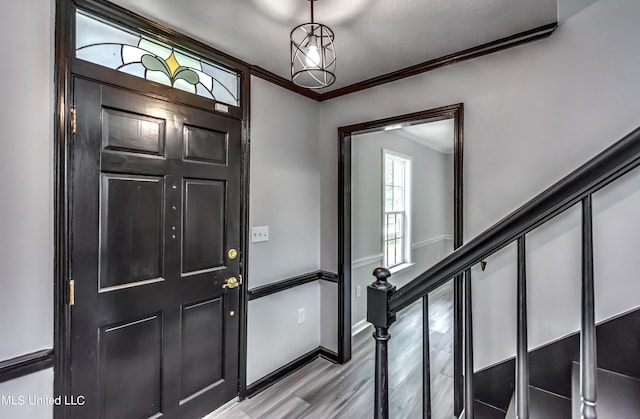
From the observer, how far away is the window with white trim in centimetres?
393

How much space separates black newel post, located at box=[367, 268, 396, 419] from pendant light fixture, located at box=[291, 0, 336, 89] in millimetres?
1004

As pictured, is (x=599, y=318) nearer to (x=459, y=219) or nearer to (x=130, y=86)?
(x=459, y=219)

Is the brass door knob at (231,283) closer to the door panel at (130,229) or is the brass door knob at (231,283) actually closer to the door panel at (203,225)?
the door panel at (203,225)

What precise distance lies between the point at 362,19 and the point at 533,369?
2.06m

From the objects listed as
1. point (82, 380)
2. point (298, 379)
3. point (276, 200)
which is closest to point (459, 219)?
point (276, 200)

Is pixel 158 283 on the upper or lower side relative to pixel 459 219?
lower

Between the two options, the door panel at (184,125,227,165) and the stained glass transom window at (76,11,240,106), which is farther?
the door panel at (184,125,227,165)

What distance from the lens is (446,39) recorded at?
70.9 inches

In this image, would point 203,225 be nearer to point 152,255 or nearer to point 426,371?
point 152,255

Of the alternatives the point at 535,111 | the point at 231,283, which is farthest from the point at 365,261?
the point at 535,111

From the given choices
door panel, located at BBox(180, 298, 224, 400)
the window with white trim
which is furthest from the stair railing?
the window with white trim

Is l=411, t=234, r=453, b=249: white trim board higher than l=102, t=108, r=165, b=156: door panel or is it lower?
lower

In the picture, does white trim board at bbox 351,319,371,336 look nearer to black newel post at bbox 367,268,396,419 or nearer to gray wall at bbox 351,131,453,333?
gray wall at bbox 351,131,453,333

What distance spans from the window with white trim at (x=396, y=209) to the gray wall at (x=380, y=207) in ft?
0.38
